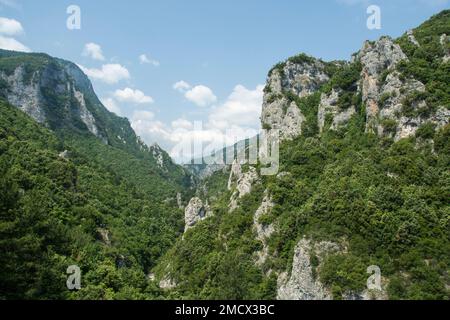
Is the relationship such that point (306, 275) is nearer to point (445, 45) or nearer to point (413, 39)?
point (445, 45)

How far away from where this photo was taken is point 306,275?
152 feet

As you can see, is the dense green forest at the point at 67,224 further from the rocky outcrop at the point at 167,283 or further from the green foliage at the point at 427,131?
the green foliage at the point at 427,131

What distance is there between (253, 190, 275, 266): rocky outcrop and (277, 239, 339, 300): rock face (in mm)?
12164

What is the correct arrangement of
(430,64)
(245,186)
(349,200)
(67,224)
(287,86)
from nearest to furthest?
(349,200) → (67,224) → (430,64) → (245,186) → (287,86)

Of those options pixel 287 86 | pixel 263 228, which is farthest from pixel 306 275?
pixel 287 86

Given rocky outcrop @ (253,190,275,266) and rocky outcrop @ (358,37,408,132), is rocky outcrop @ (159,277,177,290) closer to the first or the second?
rocky outcrop @ (253,190,275,266)

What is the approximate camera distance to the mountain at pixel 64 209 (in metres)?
29.7

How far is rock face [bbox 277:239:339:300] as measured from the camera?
44.7 meters

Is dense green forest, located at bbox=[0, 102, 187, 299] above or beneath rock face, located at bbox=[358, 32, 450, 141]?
beneath

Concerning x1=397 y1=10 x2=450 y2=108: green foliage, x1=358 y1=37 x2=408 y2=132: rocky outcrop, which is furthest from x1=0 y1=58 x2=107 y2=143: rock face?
x1=397 y1=10 x2=450 y2=108: green foliage

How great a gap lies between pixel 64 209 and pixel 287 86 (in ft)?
205

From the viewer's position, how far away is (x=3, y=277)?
1038 inches

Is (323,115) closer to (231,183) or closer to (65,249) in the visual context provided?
(231,183)

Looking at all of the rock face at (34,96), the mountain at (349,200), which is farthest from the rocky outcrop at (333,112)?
the rock face at (34,96)
